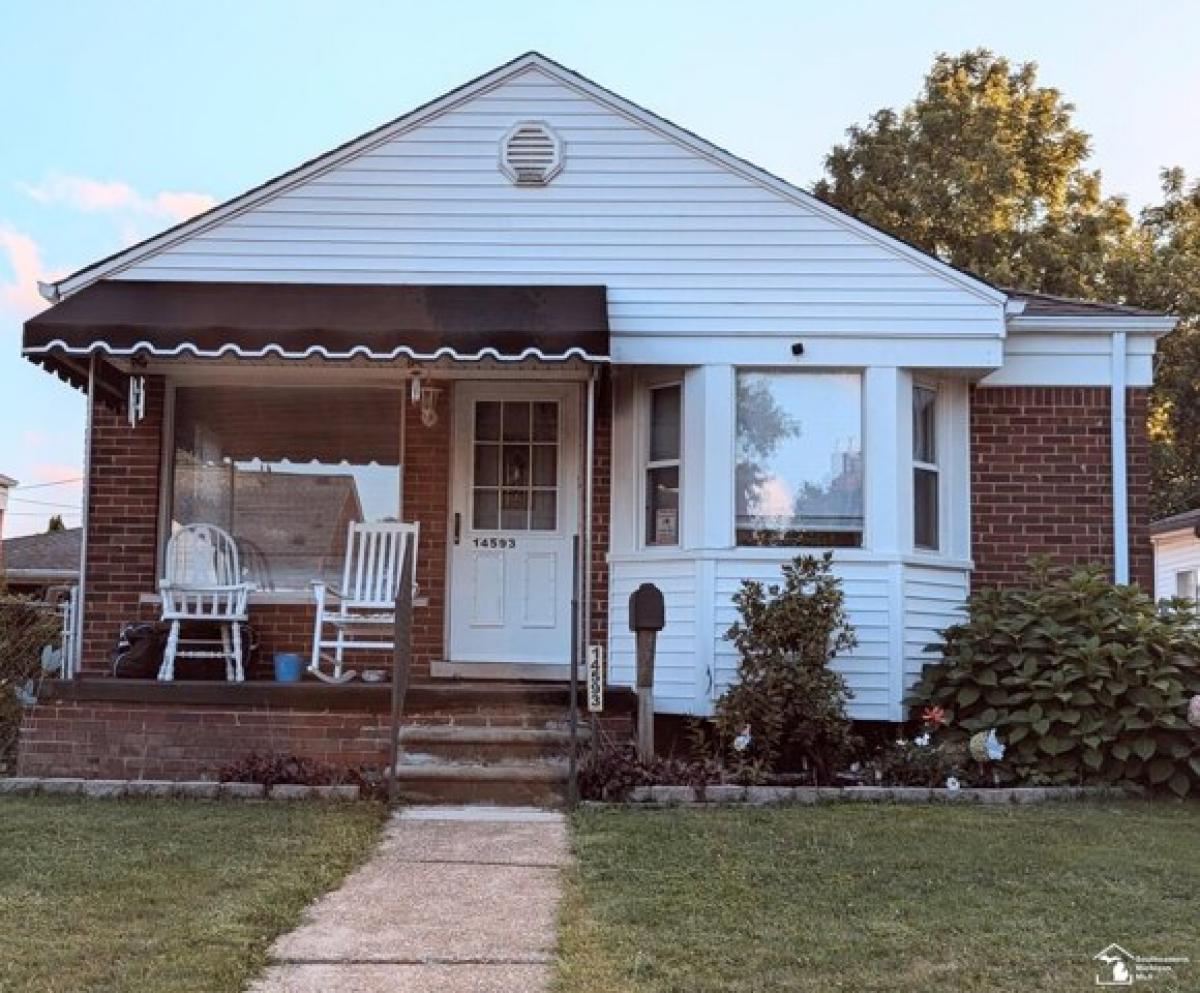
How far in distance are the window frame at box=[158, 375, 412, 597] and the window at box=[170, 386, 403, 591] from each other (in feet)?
0.09

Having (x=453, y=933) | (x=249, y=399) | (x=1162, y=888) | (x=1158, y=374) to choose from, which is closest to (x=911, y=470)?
(x=1162, y=888)

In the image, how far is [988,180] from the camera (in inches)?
951

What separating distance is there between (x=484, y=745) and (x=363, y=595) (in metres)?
1.83

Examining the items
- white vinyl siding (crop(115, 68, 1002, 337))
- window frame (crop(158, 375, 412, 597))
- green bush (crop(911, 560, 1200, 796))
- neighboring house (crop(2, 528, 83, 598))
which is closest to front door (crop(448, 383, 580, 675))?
window frame (crop(158, 375, 412, 597))

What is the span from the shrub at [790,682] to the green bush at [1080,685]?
30.3 inches

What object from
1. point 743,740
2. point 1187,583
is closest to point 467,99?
point 743,740

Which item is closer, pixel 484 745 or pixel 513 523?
pixel 484 745

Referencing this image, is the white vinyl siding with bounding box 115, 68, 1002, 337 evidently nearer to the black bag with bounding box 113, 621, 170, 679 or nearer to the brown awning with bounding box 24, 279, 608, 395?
the brown awning with bounding box 24, 279, 608, 395

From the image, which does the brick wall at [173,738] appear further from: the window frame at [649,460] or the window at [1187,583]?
the window at [1187,583]

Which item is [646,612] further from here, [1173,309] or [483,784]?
[1173,309]

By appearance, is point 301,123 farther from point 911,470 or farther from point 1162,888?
point 1162,888

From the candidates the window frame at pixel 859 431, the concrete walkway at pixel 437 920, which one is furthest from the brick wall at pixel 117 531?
the window frame at pixel 859 431

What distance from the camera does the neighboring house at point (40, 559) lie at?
797 inches

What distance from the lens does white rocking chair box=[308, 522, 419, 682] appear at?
8.27 m
